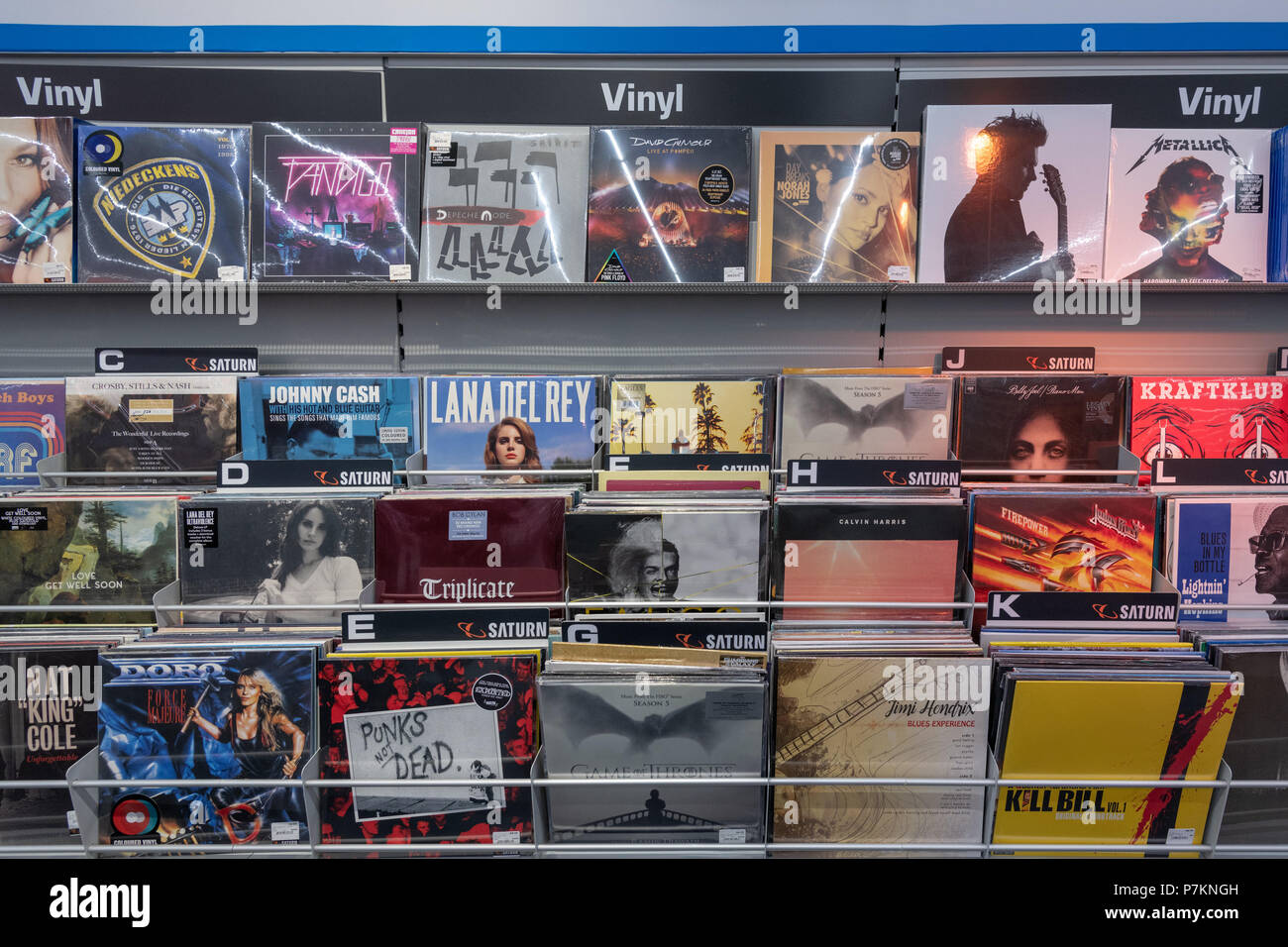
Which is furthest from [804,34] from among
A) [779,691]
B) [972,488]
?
[779,691]

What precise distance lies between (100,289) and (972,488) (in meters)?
2.71

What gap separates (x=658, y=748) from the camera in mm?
1658

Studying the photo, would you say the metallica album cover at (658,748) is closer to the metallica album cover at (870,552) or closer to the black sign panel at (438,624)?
the black sign panel at (438,624)

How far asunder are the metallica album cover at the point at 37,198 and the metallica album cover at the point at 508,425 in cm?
124

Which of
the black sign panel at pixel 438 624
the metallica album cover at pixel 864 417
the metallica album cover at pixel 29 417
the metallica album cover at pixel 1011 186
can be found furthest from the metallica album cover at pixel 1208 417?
the metallica album cover at pixel 29 417

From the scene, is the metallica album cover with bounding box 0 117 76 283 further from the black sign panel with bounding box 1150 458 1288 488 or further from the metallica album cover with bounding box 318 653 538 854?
the black sign panel with bounding box 1150 458 1288 488

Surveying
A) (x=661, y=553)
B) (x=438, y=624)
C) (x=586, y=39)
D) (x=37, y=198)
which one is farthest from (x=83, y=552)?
(x=586, y=39)

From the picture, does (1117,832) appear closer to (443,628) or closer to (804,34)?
(443,628)

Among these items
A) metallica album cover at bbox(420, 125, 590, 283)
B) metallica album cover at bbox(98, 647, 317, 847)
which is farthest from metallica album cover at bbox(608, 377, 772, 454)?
metallica album cover at bbox(98, 647, 317, 847)

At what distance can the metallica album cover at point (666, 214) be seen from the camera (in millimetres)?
2656

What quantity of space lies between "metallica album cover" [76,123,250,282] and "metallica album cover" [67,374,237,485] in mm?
345

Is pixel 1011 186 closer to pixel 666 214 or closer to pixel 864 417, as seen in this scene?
pixel 864 417

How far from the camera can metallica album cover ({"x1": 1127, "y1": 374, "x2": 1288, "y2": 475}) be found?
8.21 ft

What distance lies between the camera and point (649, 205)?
8.73ft
